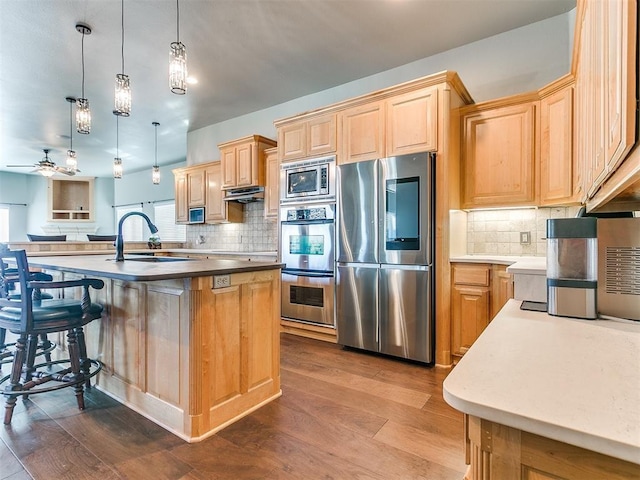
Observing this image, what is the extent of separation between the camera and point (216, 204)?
212 inches

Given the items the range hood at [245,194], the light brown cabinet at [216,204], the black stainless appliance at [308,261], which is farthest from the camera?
the light brown cabinet at [216,204]

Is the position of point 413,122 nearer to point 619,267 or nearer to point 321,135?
point 321,135

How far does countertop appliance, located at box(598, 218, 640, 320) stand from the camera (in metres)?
1.11

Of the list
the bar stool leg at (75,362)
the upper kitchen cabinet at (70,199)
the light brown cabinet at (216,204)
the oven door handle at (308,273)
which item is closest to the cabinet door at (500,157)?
the oven door handle at (308,273)

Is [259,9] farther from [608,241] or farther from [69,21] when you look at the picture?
[608,241]

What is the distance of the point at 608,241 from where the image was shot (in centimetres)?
116

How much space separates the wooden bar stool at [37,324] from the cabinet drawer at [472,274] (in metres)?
2.69

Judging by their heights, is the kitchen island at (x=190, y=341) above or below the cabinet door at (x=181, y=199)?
below

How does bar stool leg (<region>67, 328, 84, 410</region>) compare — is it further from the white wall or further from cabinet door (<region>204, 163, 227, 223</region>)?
the white wall

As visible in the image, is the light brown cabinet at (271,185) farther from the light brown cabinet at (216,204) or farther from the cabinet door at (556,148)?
the cabinet door at (556,148)

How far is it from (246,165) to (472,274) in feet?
10.8

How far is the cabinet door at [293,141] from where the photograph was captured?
3.71 m

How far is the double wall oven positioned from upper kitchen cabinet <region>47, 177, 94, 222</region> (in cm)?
844

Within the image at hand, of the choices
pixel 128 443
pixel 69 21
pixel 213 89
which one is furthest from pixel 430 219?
pixel 69 21
